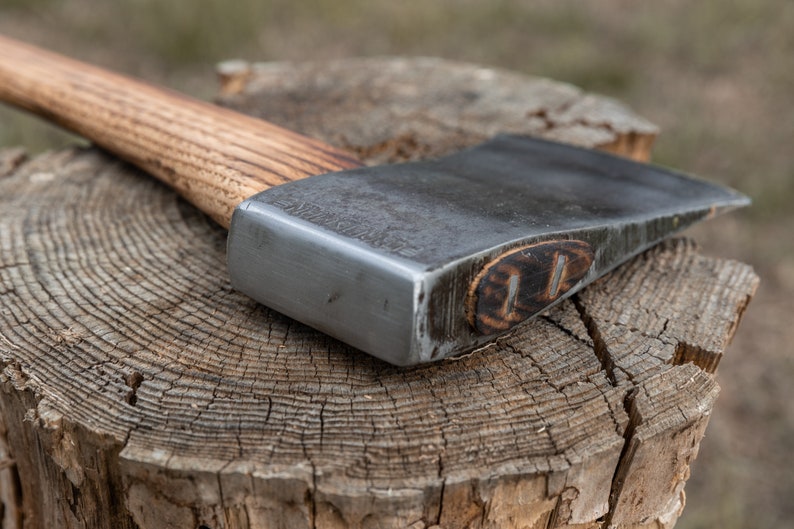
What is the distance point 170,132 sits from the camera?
1580mm

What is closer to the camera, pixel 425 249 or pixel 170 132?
pixel 425 249

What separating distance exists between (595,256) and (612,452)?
1.18 feet

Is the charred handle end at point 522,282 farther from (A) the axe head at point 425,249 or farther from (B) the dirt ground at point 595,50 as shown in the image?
(B) the dirt ground at point 595,50

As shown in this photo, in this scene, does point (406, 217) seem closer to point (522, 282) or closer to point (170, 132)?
point (522, 282)

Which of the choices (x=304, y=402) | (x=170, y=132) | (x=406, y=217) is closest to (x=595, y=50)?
(x=170, y=132)

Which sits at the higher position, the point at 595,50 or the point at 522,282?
the point at 522,282

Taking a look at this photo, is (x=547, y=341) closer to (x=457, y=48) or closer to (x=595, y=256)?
(x=595, y=256)

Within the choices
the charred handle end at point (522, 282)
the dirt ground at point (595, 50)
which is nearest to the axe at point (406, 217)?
the charred handle end at point (522, 282)

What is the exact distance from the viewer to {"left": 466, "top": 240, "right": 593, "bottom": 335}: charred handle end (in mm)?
1087

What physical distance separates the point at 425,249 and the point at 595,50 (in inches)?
151

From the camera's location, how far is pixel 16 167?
6.10ft

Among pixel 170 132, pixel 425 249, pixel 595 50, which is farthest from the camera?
pixel 595 50

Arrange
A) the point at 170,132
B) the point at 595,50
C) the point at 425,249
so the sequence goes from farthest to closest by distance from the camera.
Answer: the point at 595,50, the point at 170,132, the point at 425,249

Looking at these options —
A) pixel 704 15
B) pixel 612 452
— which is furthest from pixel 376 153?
pixel 704 15
